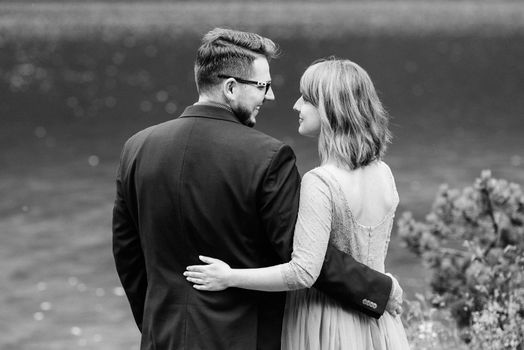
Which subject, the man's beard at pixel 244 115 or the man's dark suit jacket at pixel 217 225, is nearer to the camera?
the man's dark suit jacket at pixel 217 225

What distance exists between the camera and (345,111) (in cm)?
323

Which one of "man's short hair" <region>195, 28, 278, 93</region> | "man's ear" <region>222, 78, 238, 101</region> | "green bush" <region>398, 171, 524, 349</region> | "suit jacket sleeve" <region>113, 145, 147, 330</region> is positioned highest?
"man's short hair" <region>195, 28, 278, 93</region>

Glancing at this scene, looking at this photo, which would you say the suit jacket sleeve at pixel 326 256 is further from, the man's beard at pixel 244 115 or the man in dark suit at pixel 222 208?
the man's beard at pixel 244 115

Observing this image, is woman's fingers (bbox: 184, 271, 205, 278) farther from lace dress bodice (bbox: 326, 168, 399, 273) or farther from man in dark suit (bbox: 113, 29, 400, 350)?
lace dress bodice (bbox: 326, 168, 399, 273)

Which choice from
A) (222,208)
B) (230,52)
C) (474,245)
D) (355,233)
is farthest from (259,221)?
(474,245)

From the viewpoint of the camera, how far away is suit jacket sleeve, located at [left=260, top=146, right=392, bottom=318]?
3088 millimetres

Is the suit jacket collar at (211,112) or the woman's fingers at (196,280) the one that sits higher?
the suit jacket collar at (211,112)

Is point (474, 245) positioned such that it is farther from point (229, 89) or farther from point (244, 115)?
point (229, 89)

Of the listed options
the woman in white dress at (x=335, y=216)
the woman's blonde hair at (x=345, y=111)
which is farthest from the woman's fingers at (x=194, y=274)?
the woman's blonde hair at (x=345, y=111)

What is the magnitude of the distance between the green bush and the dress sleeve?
2.27m

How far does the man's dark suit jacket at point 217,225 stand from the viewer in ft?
10.2

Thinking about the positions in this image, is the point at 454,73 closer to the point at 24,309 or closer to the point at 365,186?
the point at 24,309

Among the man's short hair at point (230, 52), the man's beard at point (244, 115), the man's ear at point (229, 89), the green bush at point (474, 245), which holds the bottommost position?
the green bush at point (474, 245)

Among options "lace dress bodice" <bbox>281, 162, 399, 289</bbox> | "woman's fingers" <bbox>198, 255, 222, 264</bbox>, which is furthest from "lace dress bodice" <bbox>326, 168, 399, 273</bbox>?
"woman's fingers" <bbox>198, 255, 222, 264</bbox>
